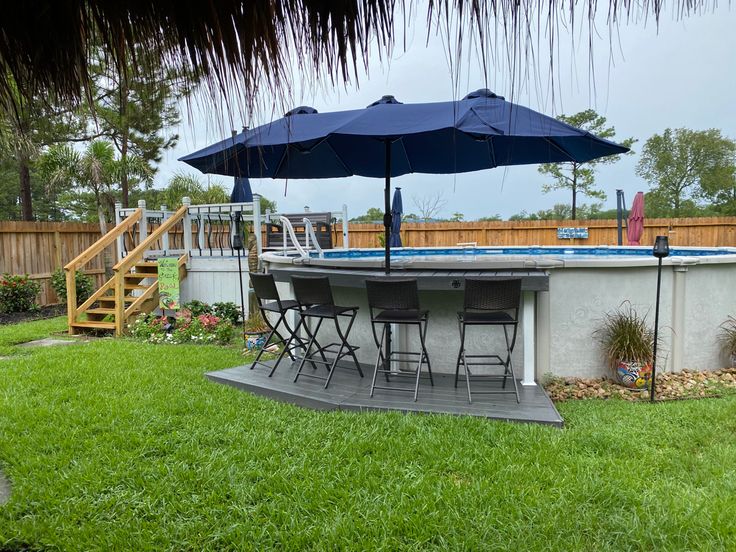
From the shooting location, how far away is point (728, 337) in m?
5.20

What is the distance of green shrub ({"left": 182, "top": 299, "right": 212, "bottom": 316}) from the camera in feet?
26.4

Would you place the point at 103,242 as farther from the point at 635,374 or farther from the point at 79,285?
the point at 635,374

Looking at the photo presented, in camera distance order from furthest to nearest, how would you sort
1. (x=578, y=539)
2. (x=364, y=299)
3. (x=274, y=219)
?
(x=274, y=219), (x=364, y=299), (x=578, y=539)

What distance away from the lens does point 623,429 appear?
340 cm

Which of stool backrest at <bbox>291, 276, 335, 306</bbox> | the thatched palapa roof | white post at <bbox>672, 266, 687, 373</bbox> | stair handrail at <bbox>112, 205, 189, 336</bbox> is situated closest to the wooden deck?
stool backrest at <bbox>291, 276, 335, 306</bbox>

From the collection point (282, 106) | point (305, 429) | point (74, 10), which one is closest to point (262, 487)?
point (305, 429)

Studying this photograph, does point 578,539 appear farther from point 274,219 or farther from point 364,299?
point 274,219

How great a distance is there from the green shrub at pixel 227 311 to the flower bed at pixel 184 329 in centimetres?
16

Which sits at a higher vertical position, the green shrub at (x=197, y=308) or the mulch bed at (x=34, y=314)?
the green shrub at (x=197, y=308)

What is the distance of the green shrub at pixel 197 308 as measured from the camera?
8.04 m

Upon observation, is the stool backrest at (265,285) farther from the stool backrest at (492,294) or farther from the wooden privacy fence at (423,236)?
the wooden privacy fence at (423,236)

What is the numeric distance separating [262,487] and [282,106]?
208 cm

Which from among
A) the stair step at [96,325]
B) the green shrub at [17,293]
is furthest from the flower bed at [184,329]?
the green shrub at [17,293]

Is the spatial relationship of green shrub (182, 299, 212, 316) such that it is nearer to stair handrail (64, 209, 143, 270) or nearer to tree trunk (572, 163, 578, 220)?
stair handrail (64, 209, 143, 270)
